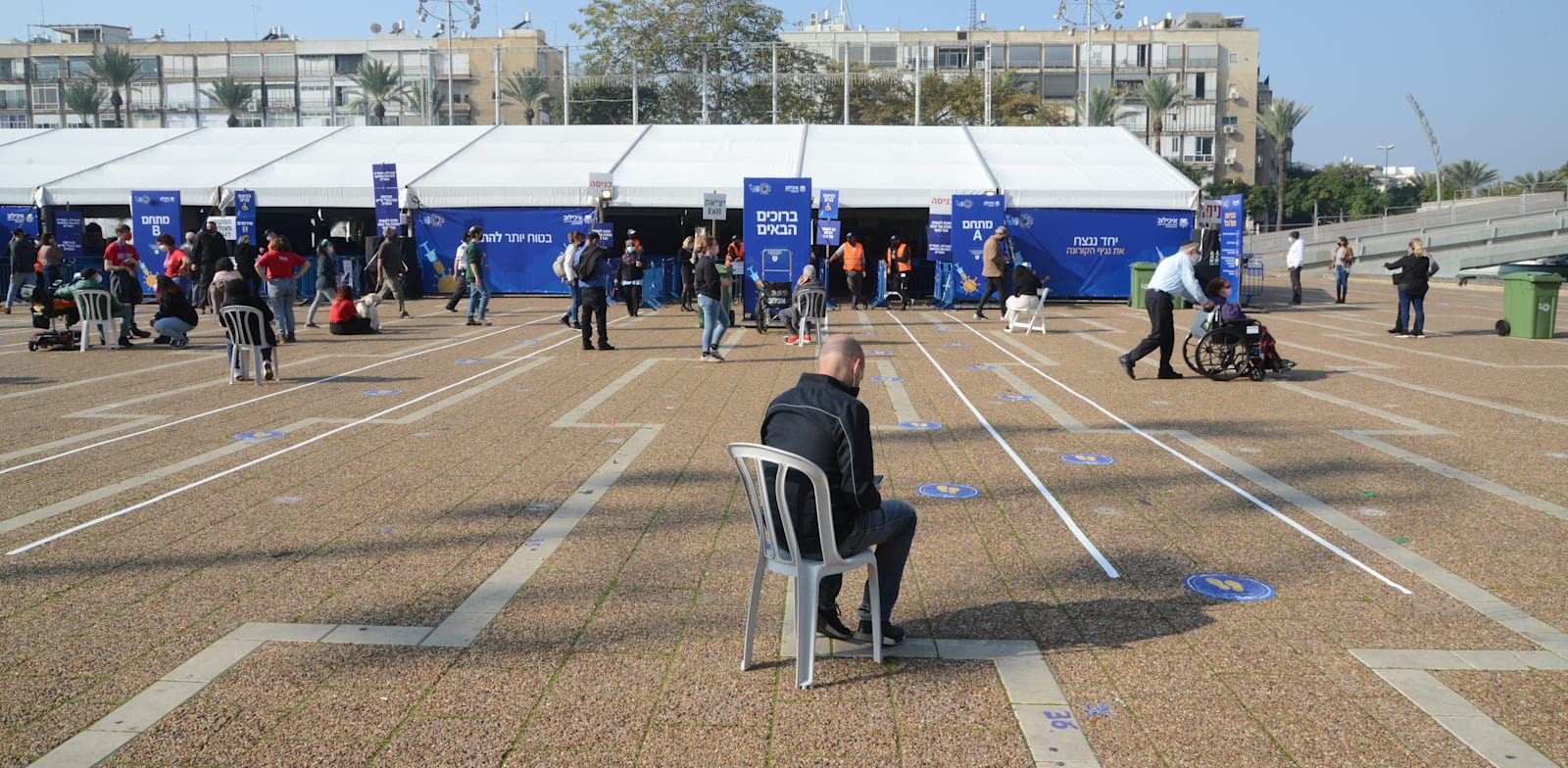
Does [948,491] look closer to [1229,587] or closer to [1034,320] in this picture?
[1229,587]

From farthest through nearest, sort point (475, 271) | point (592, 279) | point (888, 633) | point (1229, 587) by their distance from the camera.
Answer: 1. point (475, 271)
2. point (592, 279)
3. point (1229, 587)
4. point (888, 633)

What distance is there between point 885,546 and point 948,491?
2983mm

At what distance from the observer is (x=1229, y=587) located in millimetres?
5262

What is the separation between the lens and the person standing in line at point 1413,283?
56.8 ft

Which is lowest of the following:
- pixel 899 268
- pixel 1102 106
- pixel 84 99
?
pixel 899 268

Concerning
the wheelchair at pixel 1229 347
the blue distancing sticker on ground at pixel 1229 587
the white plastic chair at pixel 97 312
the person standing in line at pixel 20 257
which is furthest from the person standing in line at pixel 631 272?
the blue distancing sticker on ground at pixel 1229 587

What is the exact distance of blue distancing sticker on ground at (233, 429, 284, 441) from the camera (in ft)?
29.8

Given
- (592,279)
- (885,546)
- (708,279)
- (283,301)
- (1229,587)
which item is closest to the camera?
(885,546)

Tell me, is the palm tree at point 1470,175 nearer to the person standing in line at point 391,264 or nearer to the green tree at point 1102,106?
the green tree at point 1102,106

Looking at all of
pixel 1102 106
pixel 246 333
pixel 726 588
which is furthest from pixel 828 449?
pixel 1102 106

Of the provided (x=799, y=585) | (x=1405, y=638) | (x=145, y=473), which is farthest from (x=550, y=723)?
(x=145, y=473)

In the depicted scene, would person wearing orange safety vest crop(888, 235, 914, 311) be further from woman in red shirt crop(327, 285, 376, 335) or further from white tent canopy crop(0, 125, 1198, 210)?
woman in red shirt crop(327, 285, 376, 335)

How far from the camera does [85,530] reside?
6.21 m

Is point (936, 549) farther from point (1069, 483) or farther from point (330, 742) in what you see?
point (330, 742)
